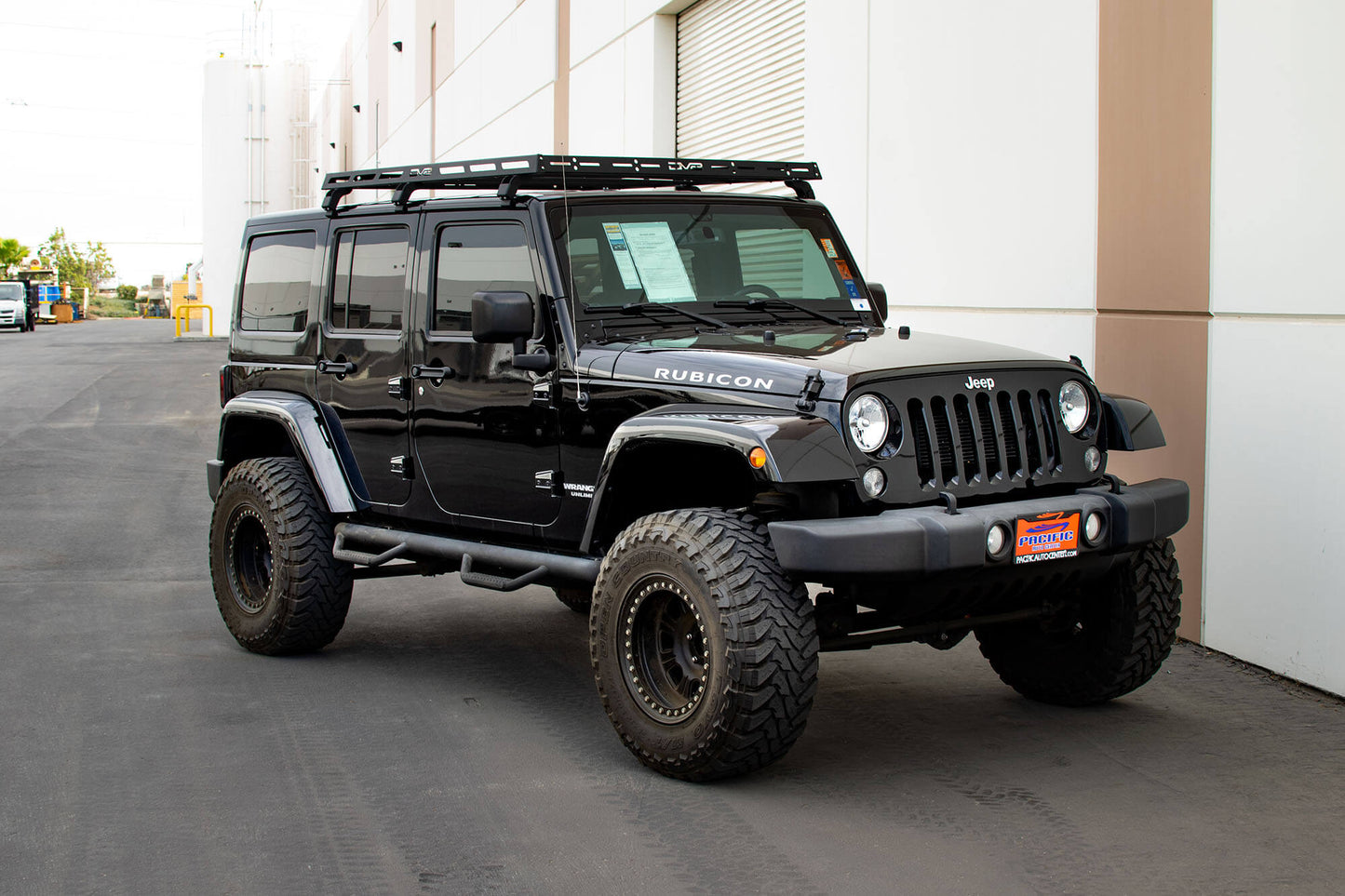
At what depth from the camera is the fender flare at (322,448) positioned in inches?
260

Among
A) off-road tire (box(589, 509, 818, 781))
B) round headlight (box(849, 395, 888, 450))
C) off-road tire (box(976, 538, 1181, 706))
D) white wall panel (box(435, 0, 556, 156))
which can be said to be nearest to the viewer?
off-road tire (box(589, 509, 818, 781))

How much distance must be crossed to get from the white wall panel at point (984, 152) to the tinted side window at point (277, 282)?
4.08 metres

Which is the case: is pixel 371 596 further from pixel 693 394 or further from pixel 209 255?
pixel 209 255

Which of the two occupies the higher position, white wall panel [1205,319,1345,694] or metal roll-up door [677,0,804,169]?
metal roll-up door [677,0,804,169]

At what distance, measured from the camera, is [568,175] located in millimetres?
5996

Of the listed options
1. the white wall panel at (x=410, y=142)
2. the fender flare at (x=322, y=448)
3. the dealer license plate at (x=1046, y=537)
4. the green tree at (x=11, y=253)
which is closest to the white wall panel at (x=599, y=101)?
the fender flare at (x=322, y=448)

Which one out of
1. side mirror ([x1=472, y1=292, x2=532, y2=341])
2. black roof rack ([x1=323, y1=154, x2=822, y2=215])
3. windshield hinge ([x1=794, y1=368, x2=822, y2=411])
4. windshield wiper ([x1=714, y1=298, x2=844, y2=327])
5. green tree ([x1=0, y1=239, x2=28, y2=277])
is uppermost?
green tree ([x1=0, y1=239, x2=28, y2=277])

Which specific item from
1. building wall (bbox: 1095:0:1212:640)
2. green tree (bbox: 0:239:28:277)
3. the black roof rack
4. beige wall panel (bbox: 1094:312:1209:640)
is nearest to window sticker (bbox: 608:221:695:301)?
the black roof rack

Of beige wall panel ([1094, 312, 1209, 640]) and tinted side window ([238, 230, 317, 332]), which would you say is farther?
tinted side window ([238, 230, 317, 332])

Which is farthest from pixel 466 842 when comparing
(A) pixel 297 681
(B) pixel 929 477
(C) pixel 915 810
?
(A) pixel 297 681

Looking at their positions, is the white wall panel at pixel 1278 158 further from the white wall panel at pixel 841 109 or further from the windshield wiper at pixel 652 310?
the white wall panel at pixel 841 109

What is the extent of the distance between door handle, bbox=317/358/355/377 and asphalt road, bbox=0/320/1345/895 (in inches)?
55.4

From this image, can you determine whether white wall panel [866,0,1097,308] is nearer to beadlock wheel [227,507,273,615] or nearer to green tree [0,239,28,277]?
beadlock wheel [227,507,273,615]

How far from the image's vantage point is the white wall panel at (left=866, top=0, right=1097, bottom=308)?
774 cm
